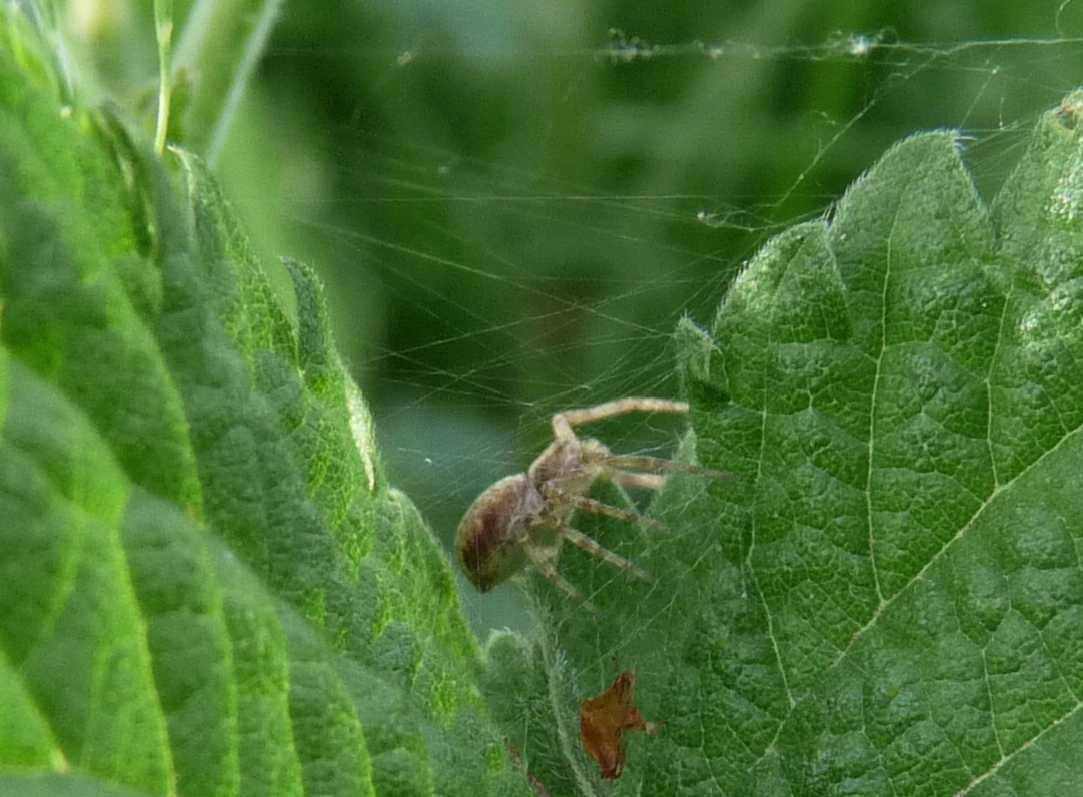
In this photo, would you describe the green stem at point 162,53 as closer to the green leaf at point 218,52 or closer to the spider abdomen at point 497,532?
the green leaf at point 218,52

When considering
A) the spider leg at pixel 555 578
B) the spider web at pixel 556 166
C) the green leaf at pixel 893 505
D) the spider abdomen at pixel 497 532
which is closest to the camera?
the green leaf at pixel 893 505

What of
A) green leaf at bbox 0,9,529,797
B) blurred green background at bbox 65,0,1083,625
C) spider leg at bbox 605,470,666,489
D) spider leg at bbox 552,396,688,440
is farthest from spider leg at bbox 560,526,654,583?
blurred green background at bbox 65,0,1083,625

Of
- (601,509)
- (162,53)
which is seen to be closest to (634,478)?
(601,509)

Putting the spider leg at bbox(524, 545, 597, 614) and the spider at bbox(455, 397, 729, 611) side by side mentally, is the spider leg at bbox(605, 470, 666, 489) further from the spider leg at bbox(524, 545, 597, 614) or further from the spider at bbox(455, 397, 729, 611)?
the spider leg at bbox(524, 545, 597, 614)

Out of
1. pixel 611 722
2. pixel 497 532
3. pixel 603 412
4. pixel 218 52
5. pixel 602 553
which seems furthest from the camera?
pixel 603 412

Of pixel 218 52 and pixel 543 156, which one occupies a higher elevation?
pixel 218 52

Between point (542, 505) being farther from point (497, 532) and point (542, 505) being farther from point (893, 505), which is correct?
point (893, 505)

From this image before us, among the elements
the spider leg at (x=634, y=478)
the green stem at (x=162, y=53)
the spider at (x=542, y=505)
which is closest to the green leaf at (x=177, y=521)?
the green stem at (x=162, y=53)
